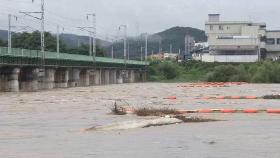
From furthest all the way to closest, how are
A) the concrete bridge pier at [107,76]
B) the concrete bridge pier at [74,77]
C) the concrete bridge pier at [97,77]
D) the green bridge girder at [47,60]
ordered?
the concrete bridge pier at [107,76]
the concrete bridge pier at [97,77]
the concrete bridge pier at [74,77]
the green bridge girder at [47,60]

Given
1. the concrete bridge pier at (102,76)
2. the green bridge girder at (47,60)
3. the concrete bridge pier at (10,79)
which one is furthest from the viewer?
the concrete bridge pier at (102,76)

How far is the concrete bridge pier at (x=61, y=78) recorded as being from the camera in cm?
13888

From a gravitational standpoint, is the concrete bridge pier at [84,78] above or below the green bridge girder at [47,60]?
below

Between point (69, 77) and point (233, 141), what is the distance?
5063 inches

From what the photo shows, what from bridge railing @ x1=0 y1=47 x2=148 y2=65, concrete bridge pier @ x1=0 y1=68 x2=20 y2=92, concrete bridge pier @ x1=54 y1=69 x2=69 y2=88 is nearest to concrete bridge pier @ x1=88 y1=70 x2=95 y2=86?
bridge railing @ x1=0 y1=47 x2=148 y2=65

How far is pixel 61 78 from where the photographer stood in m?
142

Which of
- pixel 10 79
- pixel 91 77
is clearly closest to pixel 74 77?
pixel 91 77

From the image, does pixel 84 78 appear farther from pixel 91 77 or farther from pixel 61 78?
pixel 61 78

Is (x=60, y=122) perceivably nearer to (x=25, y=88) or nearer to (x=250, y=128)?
(x=250, y=128)

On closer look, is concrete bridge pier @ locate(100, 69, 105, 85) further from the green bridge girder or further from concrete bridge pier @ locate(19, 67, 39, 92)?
concrete bridge pier @ locate(19, 67, 39, 92)

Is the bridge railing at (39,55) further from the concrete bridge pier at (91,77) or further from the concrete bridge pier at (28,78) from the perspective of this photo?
the concrete bridge pier at (91,77)

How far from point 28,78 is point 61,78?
1032 inches

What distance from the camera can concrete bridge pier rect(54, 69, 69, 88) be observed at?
13888cm

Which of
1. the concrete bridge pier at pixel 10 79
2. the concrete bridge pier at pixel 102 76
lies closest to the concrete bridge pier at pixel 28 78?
the concrete bridge pier at pixel 10 79
